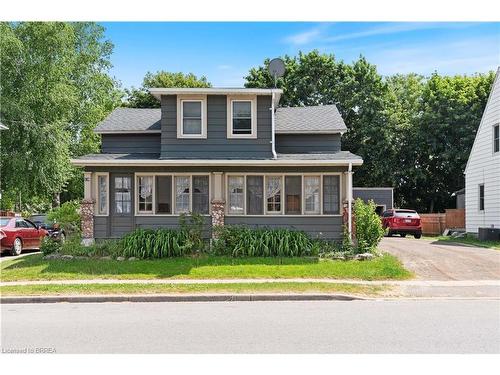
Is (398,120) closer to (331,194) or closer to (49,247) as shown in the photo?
(331,194)

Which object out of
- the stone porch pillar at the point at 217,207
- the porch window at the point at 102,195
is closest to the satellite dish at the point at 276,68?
the stone porch pillar at the point at 217,207

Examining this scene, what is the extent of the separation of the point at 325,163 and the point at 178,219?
5275mm

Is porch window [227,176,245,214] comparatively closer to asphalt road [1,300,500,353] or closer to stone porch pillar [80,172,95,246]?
stone porch pillar [80,172,95,246]

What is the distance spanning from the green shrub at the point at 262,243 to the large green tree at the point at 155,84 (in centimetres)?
2820

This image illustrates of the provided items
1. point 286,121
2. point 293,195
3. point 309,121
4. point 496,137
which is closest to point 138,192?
point 293,195

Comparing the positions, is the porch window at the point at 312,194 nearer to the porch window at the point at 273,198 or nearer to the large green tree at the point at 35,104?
the porch window at the point at 273,198

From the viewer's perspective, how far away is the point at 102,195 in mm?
20844

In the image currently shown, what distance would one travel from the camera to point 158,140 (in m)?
22.5

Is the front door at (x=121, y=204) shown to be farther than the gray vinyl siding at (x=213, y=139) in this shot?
No

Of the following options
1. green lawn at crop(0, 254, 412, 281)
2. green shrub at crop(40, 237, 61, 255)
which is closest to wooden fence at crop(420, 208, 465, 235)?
green lawn at crop(0, 254, 412, 281)

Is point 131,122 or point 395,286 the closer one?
point 395,286

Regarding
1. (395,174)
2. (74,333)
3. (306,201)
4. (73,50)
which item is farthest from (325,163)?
(395,174)

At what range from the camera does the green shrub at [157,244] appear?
18.7 meters

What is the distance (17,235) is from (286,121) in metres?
11.0
